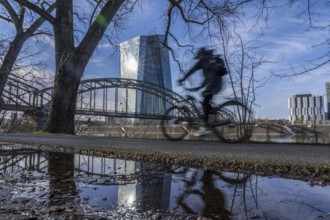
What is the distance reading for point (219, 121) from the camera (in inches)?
262

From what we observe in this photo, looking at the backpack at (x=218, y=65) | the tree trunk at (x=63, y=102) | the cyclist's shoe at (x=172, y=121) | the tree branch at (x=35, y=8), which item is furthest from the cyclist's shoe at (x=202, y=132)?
the tree branch at (x=35, y=8)

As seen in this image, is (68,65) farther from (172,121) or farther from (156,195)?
(156,195)

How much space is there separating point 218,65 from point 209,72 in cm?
21

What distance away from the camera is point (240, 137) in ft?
20.6

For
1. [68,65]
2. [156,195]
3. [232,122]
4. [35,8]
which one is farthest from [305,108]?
[156,195]

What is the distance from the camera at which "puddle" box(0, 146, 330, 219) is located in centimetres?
155

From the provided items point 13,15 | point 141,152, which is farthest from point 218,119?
point 13,15

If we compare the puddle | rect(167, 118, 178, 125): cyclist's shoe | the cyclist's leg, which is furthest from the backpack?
the puddle

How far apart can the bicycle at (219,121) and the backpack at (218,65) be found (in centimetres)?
66

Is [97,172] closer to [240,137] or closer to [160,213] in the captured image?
[160,213]

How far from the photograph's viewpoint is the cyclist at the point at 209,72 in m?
6.30

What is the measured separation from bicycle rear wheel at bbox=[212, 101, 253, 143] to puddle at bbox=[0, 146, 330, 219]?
370 centimetres

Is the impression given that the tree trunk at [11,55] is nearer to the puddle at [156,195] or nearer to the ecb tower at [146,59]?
the ecb tower at [146,59]

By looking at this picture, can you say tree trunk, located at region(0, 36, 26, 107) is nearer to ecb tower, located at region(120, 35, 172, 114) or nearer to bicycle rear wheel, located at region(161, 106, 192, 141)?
ecb tower, located at region(120, 35, 172, 114)
